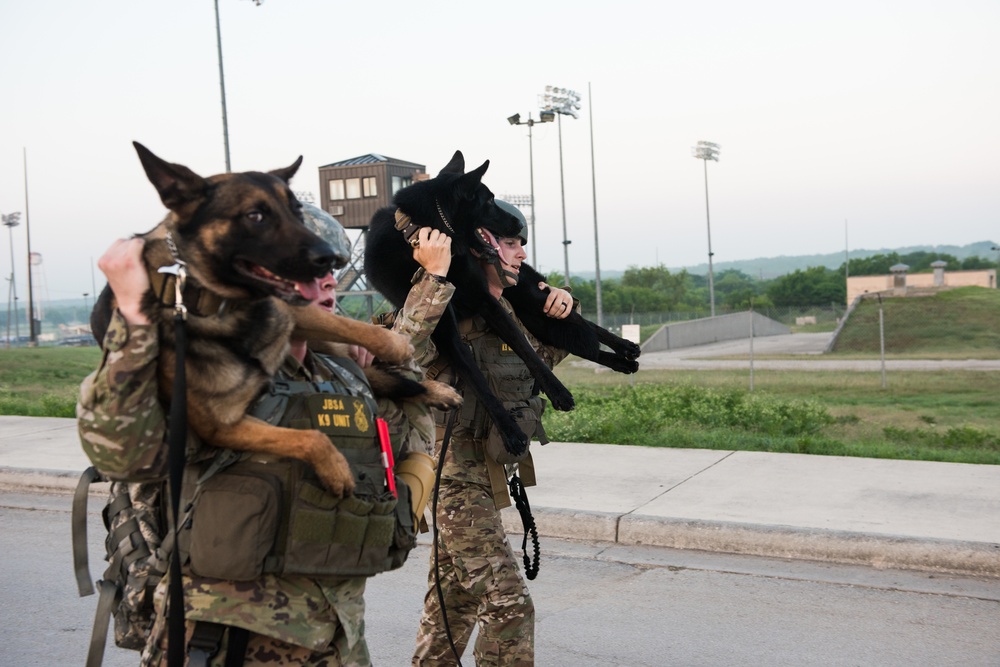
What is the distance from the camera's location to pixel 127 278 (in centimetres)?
193

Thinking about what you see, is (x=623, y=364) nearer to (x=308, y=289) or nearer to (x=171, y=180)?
(x=308, y=289)

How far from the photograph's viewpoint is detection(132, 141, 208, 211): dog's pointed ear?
1.87 m

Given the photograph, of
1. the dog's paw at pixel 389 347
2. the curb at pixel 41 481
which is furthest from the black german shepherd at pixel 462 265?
the curb at pixel 41 481

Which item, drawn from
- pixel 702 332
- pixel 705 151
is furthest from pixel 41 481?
pixel 705 151

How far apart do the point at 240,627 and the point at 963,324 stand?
3932 centimetres

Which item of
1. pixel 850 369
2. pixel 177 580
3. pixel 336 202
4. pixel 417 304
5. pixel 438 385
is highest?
pixel 336 202

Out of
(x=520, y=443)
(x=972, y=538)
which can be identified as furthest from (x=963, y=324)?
(x=520, y=443)

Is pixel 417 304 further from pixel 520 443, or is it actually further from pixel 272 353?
pixel 272 353

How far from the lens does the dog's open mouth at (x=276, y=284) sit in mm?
1943

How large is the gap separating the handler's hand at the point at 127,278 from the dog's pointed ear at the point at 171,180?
128mm

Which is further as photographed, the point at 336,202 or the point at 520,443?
the point at 336,202

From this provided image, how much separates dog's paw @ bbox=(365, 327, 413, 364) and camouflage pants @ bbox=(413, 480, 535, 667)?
124 centimetres

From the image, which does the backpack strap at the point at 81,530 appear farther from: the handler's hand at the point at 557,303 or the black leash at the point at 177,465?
the handler's hand at the point at 557,303

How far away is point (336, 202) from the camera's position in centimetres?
4625
